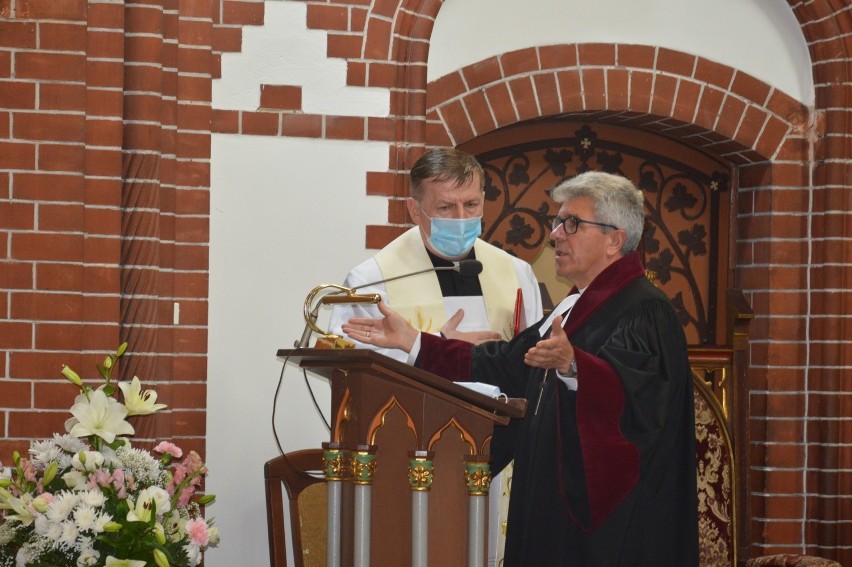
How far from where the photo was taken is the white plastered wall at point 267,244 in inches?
201

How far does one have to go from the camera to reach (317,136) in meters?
5.17

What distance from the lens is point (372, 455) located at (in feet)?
10.9

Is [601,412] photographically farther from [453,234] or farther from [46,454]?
[46,454]

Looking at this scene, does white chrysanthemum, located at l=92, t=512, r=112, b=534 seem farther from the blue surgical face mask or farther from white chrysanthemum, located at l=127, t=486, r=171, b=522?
the blue surgical face mask

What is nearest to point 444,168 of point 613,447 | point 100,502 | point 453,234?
point 453,234

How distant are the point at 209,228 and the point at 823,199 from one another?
8.96 ft

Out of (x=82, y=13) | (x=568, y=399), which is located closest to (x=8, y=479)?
(x=568, y=399)

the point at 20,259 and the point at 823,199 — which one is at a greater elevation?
the point at 823,199

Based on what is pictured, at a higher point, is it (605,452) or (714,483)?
(605,452)

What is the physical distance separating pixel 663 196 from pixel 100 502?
416cm

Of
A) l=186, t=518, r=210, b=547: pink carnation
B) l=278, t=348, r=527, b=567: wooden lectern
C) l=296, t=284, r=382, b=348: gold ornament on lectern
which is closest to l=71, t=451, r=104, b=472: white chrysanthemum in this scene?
l=186, t=518, r=210, b=547: pink carnation

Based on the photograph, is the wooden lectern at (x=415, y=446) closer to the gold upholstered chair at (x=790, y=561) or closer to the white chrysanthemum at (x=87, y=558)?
the white chrysanthemum at (x=87, y=558)

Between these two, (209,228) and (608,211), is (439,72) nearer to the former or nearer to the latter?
(209,228)

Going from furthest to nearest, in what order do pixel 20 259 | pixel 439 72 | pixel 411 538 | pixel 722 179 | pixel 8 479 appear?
pixel 722 179
pixel 439 72
pixel 20 259
pixel 411 538
pixel 8 479
